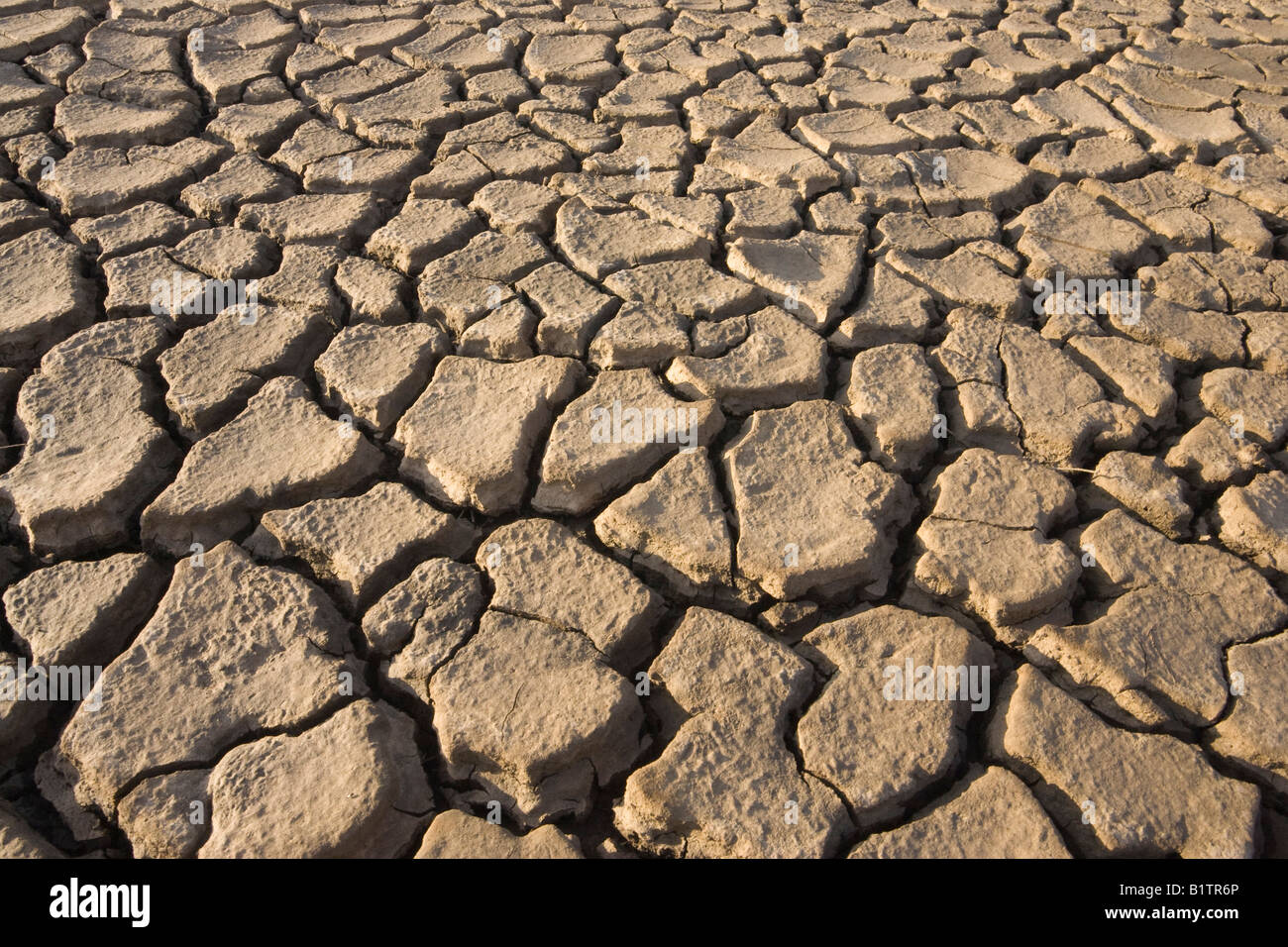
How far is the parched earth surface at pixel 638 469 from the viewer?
146 cm

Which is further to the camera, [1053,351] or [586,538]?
[1053,351]

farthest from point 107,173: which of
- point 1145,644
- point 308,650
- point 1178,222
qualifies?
point 1178,222

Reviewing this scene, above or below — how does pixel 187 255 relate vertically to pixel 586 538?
above

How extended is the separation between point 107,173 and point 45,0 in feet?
4.84

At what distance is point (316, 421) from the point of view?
196 centimetres

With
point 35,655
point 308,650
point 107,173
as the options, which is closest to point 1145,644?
point 308,650

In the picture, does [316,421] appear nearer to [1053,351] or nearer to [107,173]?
[107,173]

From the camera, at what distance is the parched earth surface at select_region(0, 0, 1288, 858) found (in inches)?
57.3

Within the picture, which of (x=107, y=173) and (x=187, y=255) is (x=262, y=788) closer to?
(x=187, y=255)

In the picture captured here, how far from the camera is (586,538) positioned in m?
1.78

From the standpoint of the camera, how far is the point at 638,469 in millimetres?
1865

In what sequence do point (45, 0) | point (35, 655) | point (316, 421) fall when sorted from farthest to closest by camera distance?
point (45, 0), point (316, 421), point (35, 655)
